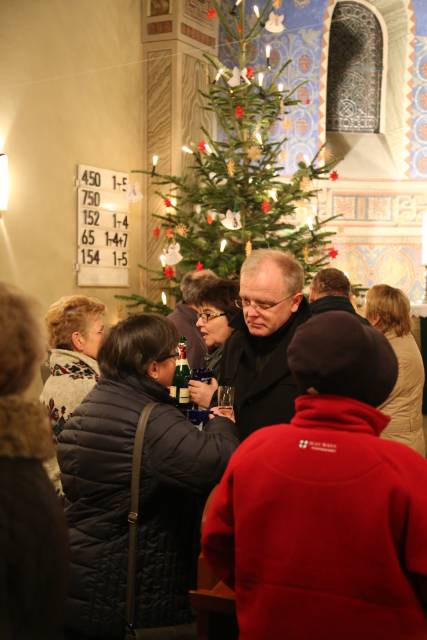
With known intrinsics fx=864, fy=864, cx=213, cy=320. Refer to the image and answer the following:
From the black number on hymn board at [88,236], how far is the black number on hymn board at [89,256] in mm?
89

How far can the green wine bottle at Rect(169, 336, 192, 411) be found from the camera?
129 inches

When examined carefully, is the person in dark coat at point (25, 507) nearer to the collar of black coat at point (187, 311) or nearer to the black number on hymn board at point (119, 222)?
the collar of black coat at point (187, 311)

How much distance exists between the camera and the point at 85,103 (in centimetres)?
852

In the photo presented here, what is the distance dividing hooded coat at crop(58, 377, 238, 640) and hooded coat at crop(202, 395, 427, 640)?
63cm

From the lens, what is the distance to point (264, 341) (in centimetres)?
342

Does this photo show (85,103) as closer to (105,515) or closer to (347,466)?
(105,515)

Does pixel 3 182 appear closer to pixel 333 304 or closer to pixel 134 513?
pixel 333 304

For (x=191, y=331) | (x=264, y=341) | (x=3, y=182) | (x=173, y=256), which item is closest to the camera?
(x=264, y=341)

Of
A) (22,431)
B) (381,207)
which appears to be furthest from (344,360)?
(381,207)

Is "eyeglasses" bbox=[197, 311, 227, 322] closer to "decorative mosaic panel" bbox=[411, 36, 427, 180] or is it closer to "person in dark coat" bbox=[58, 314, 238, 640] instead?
"person in dark coat" bbox=[58, 314, 238, 640]

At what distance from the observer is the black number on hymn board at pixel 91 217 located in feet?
27.9

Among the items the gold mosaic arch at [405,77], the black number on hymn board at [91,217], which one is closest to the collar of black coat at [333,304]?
the black number on hymn board at [91,217]

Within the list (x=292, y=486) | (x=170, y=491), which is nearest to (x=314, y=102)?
(x=170, y=491)

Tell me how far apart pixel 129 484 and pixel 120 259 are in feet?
21.9
